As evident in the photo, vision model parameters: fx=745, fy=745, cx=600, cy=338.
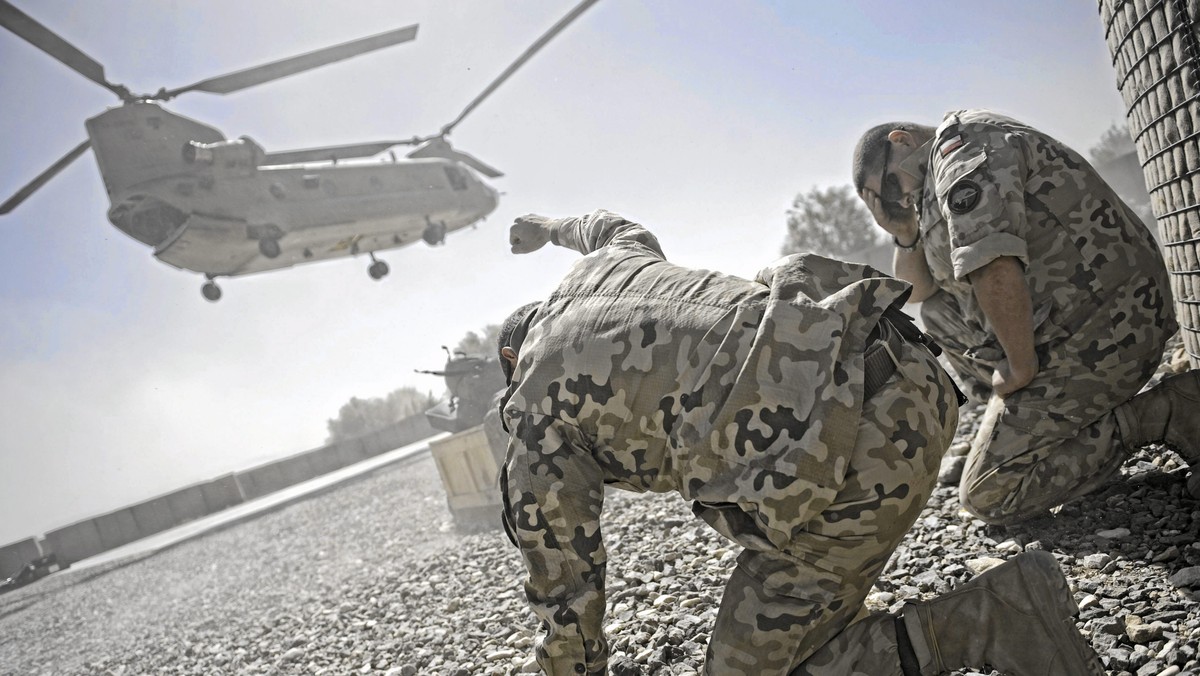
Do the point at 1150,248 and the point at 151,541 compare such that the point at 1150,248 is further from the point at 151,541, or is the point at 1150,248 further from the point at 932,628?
the point at 151,541

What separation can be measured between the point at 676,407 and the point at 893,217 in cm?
227

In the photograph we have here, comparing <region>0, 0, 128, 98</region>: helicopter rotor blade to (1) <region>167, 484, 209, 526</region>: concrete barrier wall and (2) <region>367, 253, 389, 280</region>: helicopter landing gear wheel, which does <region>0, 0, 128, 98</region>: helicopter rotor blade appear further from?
(1) <region>167, 484, 209, 526</region>: concrete barrier wall

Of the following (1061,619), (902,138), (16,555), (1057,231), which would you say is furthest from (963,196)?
(16,555)

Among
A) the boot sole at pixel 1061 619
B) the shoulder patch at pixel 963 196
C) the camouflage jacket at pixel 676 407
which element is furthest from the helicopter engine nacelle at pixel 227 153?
the boot sole at pixel 1061 619

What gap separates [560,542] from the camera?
6.62 feet

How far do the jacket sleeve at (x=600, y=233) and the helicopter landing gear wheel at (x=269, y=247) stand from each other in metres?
14.7

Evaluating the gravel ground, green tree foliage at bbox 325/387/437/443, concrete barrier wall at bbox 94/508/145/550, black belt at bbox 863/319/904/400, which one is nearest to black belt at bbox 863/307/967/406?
black belt at bbox 863/319/904/400

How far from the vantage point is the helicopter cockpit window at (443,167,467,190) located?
65.5ft

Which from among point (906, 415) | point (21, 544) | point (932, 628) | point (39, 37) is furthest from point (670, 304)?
point (21, 544)

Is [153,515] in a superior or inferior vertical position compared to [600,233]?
inferior

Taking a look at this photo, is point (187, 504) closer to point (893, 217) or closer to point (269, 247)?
point (269, 247)

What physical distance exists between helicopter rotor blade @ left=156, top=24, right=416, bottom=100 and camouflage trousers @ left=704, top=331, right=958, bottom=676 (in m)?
15.7

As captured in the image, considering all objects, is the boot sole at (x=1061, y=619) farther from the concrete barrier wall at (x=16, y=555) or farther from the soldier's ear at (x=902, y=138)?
the concrete barrier wall at (x=16, y=555)

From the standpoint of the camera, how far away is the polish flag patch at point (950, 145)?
3058mm
